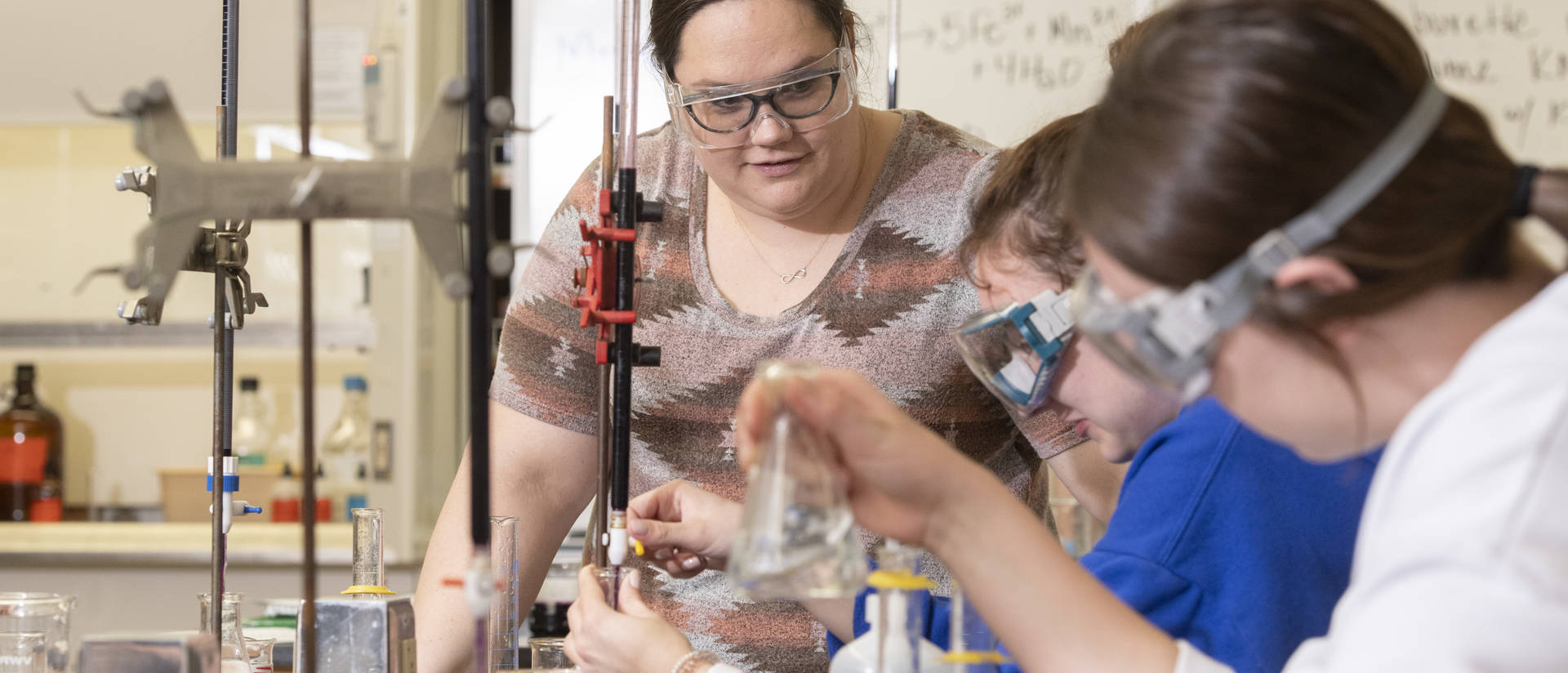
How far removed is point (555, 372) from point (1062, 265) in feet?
2.09

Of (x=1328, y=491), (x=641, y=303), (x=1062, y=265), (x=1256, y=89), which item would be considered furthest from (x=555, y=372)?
(x=1256, y=89)

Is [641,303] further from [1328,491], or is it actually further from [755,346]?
[1328,491]

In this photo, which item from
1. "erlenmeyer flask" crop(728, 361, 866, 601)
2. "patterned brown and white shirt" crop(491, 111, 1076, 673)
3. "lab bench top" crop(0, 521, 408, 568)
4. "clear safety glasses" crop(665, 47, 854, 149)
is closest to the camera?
"erlenmeyer flask" crop(728, 361, 866, 601)

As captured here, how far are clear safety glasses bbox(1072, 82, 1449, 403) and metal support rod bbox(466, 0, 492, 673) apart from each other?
369 millimetres

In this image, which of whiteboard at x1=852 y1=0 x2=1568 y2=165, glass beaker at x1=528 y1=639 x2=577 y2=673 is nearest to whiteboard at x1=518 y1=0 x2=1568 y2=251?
whiteboard at x1=852 y1=0 x2=1568 y2=165

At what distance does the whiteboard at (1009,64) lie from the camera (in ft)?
8.44

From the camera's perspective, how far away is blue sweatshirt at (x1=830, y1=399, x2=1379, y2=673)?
96 cm

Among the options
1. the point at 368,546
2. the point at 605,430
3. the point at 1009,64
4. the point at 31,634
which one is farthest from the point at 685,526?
the point at 1009,64

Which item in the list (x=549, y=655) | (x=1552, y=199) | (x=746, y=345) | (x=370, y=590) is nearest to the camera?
(x=1552, y=199)

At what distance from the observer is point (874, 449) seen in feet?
2.70

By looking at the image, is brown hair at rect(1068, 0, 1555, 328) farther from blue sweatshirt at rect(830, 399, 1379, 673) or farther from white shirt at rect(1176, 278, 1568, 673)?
blue sweatshirt at rect(830, 399, 1379, 673)

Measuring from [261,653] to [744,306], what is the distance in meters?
0.63

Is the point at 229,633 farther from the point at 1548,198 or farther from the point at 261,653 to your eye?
the point at 1548,198

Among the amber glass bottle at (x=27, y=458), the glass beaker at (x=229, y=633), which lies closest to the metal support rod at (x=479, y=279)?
the glass beaker at (x=229, y=633)
